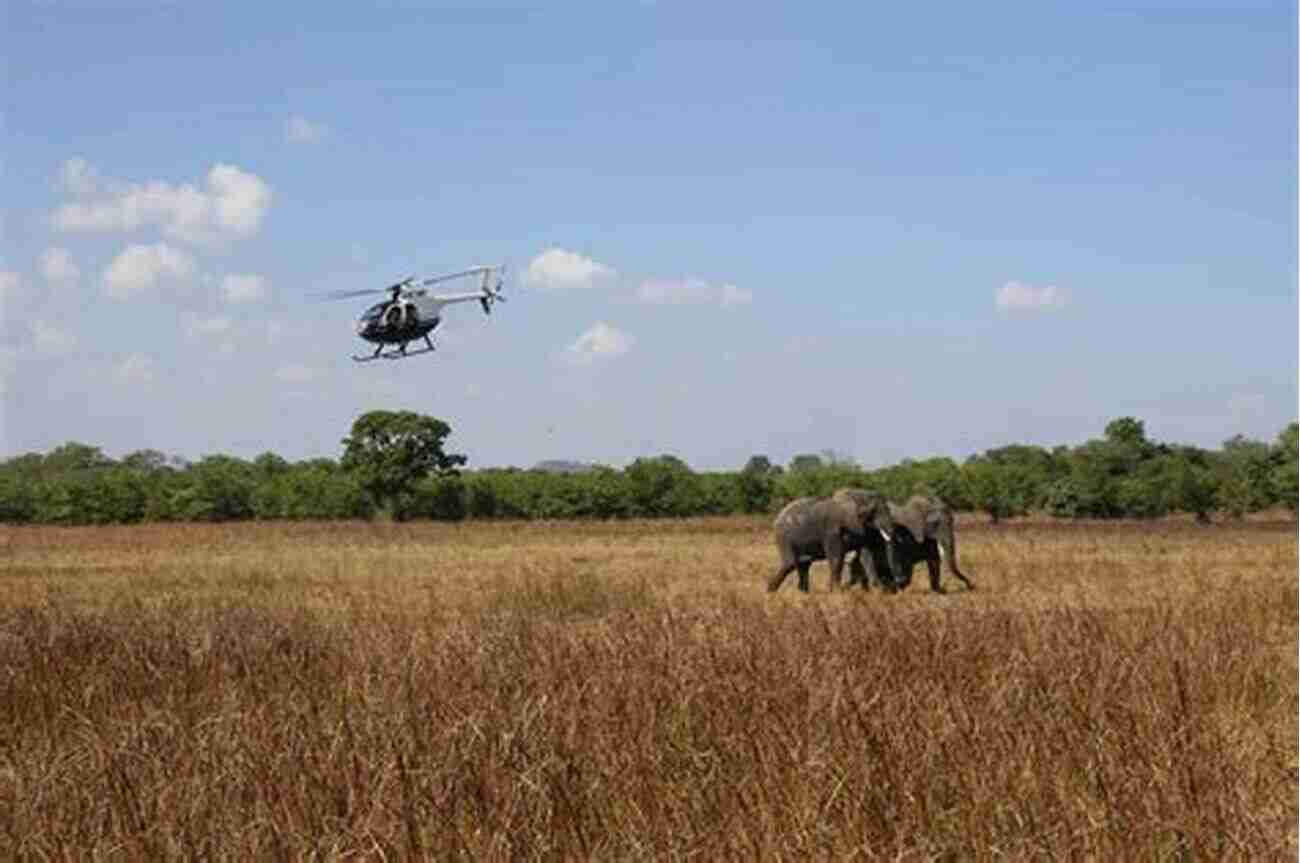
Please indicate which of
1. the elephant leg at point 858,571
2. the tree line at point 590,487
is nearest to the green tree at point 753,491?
the tree line at point 590,487

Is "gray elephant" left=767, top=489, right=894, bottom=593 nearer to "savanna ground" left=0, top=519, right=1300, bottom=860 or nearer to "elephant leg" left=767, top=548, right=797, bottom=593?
"elephant leg" left=767, top=548, right=797, bottom=593

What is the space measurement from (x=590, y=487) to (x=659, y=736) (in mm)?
58479

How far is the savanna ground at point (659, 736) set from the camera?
3988 millimetres

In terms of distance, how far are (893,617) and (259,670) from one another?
3484 millimetres

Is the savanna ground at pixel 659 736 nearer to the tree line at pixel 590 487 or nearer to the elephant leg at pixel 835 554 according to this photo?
the elephant leg at pixel 835 554

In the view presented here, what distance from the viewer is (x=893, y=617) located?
8805 millimetres

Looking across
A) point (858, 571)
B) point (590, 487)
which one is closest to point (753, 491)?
point (590, 487)

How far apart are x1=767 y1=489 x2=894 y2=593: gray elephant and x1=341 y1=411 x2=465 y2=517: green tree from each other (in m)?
36.2

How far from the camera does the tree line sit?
183 feet

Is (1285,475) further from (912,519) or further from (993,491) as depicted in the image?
(912,519)

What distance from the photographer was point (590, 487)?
63.8 meters

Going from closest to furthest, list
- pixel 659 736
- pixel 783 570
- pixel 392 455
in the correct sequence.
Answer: pixel 659 736, pixel 783 570, pixel 392 455

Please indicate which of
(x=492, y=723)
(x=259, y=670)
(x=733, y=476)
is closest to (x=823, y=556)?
(x=259, y=670)

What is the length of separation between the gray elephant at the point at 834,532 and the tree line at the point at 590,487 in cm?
3528
